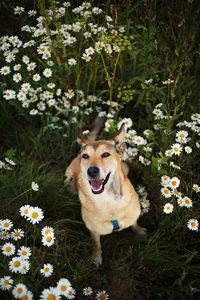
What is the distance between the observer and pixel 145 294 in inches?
93.0

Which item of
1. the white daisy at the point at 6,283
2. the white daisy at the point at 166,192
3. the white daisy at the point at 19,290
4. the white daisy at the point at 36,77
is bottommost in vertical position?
the white daisy at the point at 19,290

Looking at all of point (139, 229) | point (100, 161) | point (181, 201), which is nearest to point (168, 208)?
point (181, 201)

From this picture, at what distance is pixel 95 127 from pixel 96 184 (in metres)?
1.41

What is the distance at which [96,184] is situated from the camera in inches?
98.4

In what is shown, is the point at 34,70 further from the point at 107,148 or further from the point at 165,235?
the point at 165,235

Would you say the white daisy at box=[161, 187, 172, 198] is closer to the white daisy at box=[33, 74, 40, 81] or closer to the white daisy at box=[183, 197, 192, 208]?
the white daisy at box=[183, 197, 192, 208]

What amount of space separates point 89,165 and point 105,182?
1.01 ft

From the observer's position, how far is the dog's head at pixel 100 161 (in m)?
2.34

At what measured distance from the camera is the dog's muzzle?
2318 millimetres

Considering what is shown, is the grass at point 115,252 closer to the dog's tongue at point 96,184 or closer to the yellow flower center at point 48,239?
the yellow flower center at point 48,239

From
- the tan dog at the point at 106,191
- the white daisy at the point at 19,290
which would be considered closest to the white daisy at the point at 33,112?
the tan dog at the point at 106,191

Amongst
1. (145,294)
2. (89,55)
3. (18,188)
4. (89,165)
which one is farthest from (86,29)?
(145,294)

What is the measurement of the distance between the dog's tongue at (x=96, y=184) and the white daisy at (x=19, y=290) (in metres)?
1.09

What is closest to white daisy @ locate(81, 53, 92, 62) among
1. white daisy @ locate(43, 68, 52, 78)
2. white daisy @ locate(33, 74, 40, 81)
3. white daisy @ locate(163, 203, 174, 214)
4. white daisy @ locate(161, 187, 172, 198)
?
white daisy @ locate(43, 68, 52, 78)
